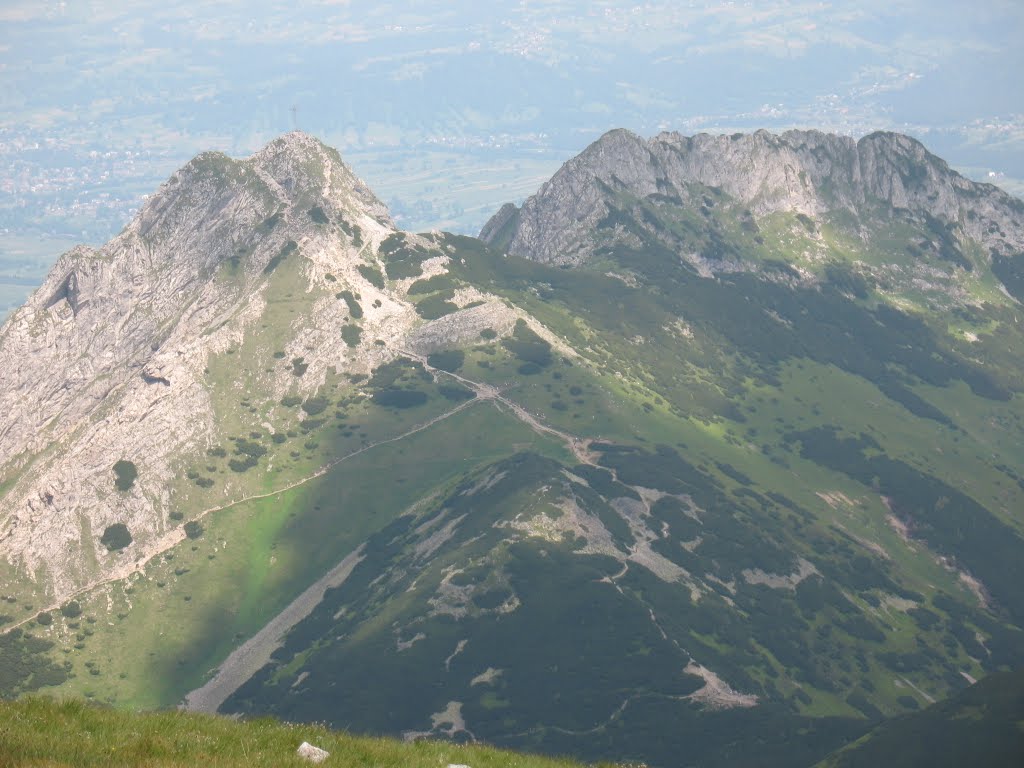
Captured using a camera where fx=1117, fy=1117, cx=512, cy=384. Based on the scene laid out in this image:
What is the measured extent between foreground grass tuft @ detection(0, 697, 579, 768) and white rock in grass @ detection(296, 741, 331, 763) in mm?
265

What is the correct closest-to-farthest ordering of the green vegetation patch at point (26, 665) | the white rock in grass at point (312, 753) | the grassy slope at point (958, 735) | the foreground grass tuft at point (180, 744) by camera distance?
the foreground grass tuft at point (180, 744), the white rock in grass at point (312, 753), the grassy slope at point (958, 735), the green vegetation patch at point (26, 665)

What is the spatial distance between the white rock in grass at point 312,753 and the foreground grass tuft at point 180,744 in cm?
27

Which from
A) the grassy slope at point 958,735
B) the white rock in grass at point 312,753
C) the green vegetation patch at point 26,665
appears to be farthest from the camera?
the green vegetation patch at point 26,665

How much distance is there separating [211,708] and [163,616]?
29.7m

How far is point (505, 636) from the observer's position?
563 ft

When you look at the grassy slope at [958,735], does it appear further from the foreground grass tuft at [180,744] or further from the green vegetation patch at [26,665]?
the green vegetation patch at [26,665]

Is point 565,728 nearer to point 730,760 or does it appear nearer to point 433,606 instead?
point 730,760

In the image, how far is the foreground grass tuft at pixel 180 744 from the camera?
1352 inches

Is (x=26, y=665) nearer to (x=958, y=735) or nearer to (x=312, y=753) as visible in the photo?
(x=958, y=735)

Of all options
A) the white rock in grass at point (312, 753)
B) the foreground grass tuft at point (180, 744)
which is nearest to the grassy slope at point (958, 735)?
the foreground grass tuft at point (180, 744)

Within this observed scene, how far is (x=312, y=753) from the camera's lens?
37.2m

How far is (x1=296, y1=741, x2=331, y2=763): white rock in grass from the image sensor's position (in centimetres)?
3678

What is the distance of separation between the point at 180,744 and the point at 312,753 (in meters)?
4.29

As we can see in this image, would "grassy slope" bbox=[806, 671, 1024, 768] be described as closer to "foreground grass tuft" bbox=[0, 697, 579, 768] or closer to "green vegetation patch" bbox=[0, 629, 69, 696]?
"foreground grass tuft" bbox=[0, 697, 579, 768]
